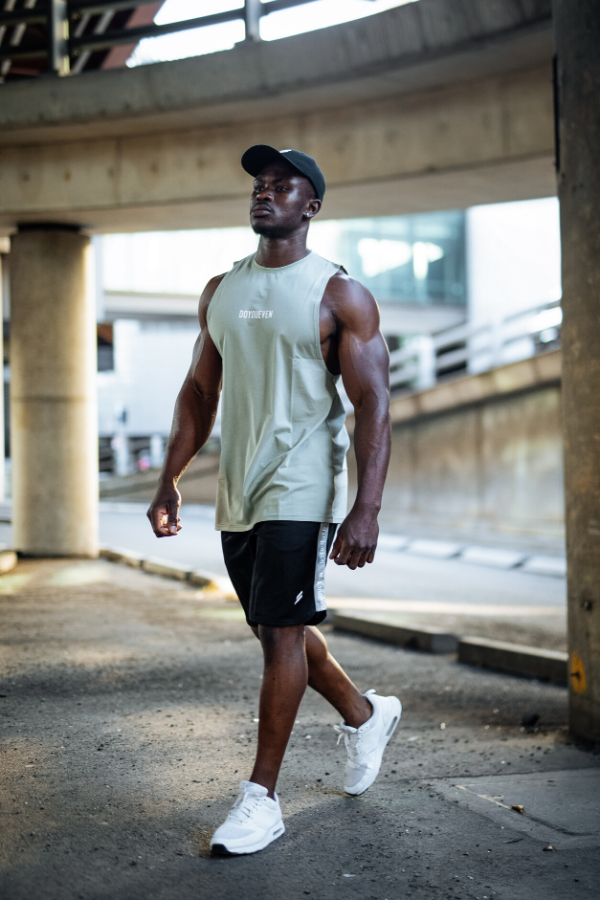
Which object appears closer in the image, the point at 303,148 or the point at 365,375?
the point at 365,375

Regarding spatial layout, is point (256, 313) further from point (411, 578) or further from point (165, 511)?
point (411, 578)

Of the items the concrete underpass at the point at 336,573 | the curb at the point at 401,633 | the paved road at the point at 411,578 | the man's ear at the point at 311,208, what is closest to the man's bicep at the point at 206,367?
the man's ear at the point at 311,208

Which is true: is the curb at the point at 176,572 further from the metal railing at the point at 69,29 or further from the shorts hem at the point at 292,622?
the shorts hem at the point at 292,622

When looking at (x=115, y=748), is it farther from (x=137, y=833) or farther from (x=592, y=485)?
(x=592, y=485)

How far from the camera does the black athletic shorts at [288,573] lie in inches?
123

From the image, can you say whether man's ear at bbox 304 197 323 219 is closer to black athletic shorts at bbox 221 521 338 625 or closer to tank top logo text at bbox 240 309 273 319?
tank top logo text at bbox 240 309 273 319

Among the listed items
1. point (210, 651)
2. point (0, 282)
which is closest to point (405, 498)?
point (0, 282)

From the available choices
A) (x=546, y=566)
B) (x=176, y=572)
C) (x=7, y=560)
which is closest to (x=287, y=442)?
(x=176, y=572)

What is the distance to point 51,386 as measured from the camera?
37.4ft

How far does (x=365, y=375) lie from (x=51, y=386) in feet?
28.8

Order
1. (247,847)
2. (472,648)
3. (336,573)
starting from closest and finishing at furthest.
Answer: (247,847) < (472,648) < (336,573)

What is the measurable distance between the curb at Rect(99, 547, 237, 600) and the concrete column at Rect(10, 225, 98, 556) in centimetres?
52

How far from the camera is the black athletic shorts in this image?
123 inches

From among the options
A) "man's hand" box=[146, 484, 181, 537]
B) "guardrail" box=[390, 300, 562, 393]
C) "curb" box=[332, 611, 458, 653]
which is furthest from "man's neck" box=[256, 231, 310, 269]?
"guardrail" box=[390, 300, 562, 393]
